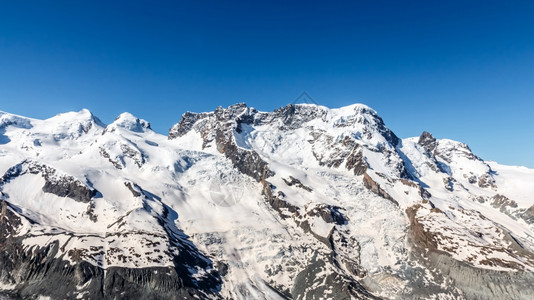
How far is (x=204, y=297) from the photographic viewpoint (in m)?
161

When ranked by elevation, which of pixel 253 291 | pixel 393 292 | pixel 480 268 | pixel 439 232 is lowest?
pixel 253 291

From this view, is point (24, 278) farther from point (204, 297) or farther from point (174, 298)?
point (204, 297)

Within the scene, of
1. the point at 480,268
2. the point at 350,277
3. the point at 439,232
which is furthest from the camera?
the point at 439,232

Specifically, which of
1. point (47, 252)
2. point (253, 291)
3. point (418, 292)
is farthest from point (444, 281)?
point (47, 252)

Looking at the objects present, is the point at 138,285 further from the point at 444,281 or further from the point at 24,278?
the point at 444,281

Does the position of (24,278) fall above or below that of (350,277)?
below

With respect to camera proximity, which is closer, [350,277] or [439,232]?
[350,277]

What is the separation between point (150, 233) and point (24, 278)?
194ft

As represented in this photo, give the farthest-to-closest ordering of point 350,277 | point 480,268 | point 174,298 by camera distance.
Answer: point 350,277 < point 480,268 < point 174,298

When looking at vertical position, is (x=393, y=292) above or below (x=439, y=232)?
below

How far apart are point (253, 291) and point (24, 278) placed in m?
110

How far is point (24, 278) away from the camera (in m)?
160

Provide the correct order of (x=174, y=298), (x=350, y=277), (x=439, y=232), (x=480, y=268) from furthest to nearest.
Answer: (x=439, y=232) < (x=350, y=277) < (x=480, y=268) < (x=174, y=298)

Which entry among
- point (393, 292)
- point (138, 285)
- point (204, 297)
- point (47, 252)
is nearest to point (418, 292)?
point (393, 292)
